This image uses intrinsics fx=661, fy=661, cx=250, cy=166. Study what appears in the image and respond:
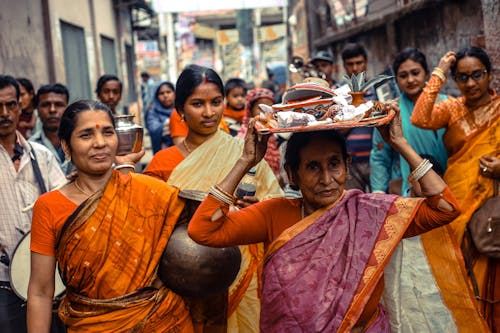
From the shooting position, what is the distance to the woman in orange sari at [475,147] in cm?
434

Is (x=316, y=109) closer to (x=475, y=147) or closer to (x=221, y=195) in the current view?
(x=221, y=195)

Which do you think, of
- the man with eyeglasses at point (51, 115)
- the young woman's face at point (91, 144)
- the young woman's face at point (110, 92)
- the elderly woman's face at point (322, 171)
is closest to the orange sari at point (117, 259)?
the young woman's face at point (91, 144)

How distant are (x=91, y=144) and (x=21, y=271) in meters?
1.00

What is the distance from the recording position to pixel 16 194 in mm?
3990

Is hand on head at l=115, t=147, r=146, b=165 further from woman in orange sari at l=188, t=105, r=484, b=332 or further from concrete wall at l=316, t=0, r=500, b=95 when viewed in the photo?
concrete wall at l=316, t=0, r=500, b=95

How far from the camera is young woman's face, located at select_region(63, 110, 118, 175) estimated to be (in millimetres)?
3025

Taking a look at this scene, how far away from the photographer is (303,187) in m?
2.82

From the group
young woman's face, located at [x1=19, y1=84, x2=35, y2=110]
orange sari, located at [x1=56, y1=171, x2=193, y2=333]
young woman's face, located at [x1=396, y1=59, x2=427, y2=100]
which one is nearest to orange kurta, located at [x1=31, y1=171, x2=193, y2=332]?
orange sari, located at [x1=56, y1=171, x2=193, y2=333]

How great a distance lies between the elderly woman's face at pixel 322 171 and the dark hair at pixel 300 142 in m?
0.02

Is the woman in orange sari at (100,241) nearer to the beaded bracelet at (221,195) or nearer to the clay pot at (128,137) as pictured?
the beaded bracelet at (221,195)

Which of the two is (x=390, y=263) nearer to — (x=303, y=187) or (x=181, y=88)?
(x=303, y=187)

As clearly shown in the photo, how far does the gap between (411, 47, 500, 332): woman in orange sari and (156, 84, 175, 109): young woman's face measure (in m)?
5.75

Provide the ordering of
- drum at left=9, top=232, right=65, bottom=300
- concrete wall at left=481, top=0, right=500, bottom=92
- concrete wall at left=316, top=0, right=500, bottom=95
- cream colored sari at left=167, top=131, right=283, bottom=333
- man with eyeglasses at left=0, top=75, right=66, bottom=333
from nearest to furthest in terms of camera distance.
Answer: drum at left=9, top=232, right=65, bottom=300
cream colored sari at left=167, top=131, right=283, bottom=333
man with eyeglasses at left=0, top=75, right=66, bottom=333
concrete wall at left=481, top=0, right=500, bottom=92
concrete wall at left=316, top=0, right=500, bottom=95

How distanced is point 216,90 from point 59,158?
197cm
